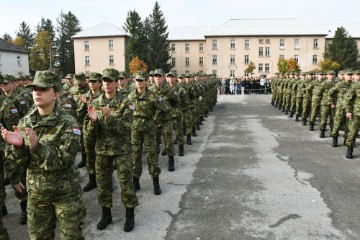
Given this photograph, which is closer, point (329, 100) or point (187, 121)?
point (329, 100)

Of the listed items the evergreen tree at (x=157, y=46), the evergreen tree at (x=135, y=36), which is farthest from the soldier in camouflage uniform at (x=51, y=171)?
the evergreen tree at (x=135, y=36)

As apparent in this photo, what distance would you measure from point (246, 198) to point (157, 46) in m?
58.9

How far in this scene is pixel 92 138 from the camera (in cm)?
519

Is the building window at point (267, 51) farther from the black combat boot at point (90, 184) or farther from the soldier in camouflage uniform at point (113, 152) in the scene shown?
the soldier in camouflage uniform at point (113, 152)

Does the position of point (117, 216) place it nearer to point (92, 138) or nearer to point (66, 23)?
point (92, 138)

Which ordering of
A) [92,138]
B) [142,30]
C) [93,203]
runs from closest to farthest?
[92,138], [93,203], [142,30]

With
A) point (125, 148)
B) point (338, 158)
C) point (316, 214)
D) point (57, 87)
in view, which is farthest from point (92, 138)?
point (338, 158)

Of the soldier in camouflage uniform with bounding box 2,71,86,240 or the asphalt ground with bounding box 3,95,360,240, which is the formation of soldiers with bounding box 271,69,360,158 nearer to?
the asphalt ground with bounding box 3,95,360,240

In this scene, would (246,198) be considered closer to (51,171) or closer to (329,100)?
(51,171)

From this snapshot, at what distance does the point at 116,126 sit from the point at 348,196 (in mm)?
4384

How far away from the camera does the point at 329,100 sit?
36.5ft

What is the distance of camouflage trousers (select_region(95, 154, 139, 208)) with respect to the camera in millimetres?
5000

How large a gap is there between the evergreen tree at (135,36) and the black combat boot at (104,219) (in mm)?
59218

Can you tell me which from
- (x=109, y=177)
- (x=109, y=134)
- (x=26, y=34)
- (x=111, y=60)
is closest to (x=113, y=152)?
(x=109, y=134)
